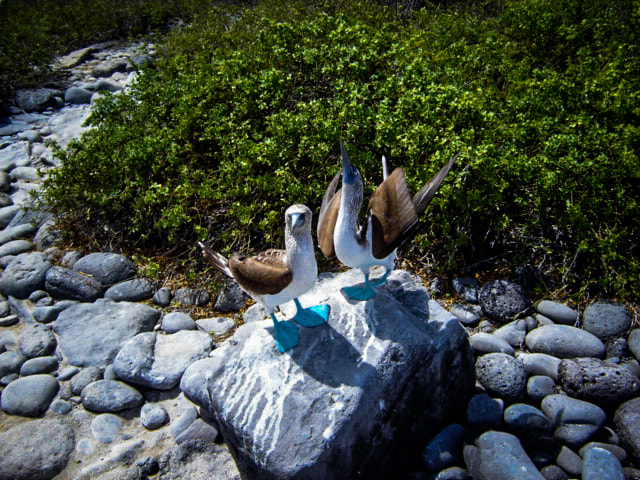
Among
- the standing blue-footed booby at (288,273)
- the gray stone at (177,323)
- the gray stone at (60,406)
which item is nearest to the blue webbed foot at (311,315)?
the standing blue-footed booby at (288,273)

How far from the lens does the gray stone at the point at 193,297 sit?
4969 mm

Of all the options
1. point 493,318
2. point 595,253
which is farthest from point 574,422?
point 595,253

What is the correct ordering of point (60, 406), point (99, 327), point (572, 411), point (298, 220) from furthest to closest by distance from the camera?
point (99, 327), point (60, 406), point (572, 411), point (298, 220)

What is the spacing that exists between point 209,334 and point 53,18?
35.1 ft

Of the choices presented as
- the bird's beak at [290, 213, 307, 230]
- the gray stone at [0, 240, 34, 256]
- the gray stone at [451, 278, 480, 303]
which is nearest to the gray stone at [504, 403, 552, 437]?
the gray stone at [451, 278, 480, 303]

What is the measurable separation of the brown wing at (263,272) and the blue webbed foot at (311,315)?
1.15 feet

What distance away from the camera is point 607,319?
4148 millimetres

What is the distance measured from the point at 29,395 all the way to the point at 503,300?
13.9 ft

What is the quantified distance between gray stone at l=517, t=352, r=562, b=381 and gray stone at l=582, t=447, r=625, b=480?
700 mm

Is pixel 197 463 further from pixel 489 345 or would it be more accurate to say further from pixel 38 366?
pixel 489 345

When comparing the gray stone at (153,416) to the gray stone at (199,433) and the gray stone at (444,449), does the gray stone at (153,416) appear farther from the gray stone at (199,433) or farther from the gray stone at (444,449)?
the gray stone at (444,449)

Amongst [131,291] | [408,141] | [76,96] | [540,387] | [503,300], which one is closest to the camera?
[540,387]

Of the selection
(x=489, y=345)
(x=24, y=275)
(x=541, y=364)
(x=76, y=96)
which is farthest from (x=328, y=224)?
(x=76, y=96)

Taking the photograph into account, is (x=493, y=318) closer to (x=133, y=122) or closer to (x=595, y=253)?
(x=595, y=253)
